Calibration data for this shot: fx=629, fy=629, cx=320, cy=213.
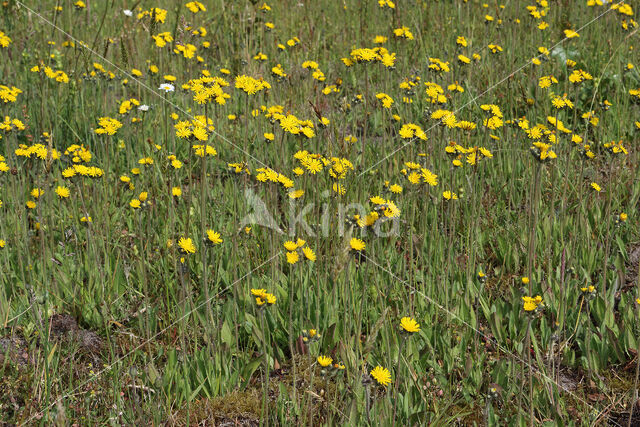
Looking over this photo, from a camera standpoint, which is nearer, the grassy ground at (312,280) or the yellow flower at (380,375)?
the yellow flower at (380,375)

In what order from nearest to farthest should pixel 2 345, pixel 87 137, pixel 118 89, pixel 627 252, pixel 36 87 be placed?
pixel 2 345, pixel 627 252, pixel 87 137, pixel 36 87, pixel 118 89

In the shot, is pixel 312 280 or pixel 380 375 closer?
pixel 380 375

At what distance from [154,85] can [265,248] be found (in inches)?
80.8

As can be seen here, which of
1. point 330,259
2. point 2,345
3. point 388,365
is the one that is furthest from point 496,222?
point 2,345

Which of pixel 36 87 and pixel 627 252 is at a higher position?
pixel 36 87

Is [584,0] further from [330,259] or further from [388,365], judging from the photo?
[388,365]

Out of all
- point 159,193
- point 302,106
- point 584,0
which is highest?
point 584,0

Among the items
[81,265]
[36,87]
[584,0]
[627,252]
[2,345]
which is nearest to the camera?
[2,345]

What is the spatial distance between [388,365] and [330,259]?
813 mm

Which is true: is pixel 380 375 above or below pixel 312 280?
above

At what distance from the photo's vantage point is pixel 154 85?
4.47m

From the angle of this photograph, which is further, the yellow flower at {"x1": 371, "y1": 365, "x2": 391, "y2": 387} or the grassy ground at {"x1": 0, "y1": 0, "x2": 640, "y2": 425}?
the grassy ground at {"x1": 0, "y1": 0, "x2": 640, "y2": 425}

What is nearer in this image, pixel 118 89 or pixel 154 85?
pixel 154 85

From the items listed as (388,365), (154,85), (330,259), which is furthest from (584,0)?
(388,365)
